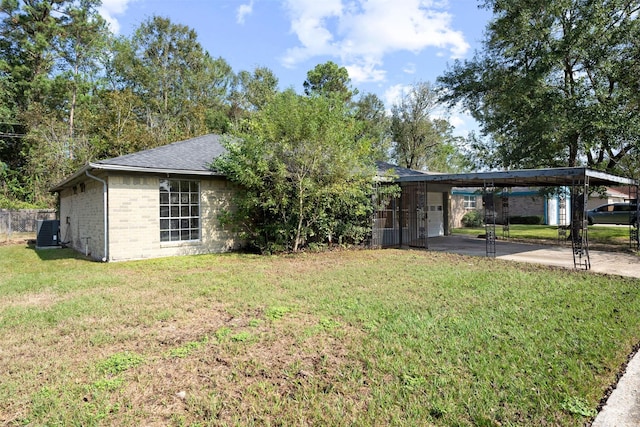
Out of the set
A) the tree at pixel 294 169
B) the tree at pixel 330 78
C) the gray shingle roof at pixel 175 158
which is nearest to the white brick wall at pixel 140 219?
the gray shingle roof at pixel 175 158

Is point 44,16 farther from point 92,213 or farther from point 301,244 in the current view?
point 301,244

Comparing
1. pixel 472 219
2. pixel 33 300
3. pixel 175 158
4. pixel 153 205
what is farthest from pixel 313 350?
pixel 472 219

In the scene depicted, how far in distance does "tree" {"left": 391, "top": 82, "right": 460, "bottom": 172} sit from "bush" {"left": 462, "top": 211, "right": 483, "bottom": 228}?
5.96 m

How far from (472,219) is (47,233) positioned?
2264cm

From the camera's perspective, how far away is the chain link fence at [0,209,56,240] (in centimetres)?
1798

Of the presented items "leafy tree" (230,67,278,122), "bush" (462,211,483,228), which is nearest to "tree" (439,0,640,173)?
"bush" (462,211,483,228)

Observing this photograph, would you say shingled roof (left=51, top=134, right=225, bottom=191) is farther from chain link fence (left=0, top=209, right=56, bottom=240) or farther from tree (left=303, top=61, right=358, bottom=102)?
tree (left=303, top=61, right=358, bottom=102)

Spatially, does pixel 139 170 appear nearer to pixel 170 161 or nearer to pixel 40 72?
pixel 170 161

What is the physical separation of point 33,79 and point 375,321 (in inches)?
1132

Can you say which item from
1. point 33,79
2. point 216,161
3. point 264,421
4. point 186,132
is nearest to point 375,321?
point 264,421

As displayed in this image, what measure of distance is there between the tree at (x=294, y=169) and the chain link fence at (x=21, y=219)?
47.7ft

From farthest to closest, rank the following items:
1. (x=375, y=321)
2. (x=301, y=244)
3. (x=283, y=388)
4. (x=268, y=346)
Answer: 1. (x=301, y=244)
2. (x=375, y=321)
3. (x=268, y=346)
4. (x=283, y=388)

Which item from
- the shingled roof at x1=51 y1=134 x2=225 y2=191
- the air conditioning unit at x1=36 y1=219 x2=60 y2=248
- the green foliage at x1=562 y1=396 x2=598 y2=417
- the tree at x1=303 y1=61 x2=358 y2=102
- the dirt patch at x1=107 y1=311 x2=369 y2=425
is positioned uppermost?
the tree at x1=303 y1=61 x2=358 y2=102

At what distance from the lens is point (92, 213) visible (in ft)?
32.9
